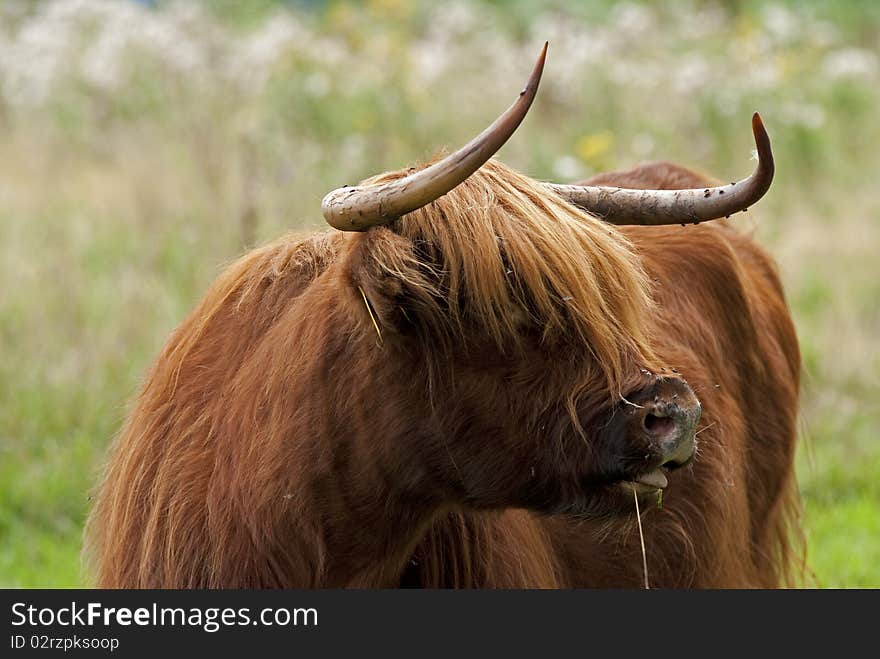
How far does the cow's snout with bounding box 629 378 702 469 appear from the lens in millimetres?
3164

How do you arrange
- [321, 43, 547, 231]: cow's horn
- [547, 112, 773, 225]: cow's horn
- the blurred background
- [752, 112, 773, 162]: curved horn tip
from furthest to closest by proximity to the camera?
the blurred background
[547, 112, 773, 225]: cow's horn
[752, 112, 773, 162]: curved horn tip
[321, 43, 547, 231]: cow's horn

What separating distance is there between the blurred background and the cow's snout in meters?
2.64

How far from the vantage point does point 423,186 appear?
292 centimetres

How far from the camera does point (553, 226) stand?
326 centimetres

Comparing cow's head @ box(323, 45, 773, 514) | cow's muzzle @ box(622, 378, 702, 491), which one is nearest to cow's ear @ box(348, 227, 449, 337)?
cow's head @ box(323, 45, 773, 514)

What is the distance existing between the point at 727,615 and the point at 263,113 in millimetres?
6799

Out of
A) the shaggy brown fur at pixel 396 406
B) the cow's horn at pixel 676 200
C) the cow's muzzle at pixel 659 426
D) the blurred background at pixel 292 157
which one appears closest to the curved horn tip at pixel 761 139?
the cow's horn at pixel 676 200

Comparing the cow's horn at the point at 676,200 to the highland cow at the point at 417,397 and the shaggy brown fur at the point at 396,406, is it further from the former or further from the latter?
the shaggy brown fur at the point at 396,406

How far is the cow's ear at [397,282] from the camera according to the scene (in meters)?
3.10

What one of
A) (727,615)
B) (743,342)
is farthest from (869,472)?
(727,615)

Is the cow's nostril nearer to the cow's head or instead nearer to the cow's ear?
the cow's head

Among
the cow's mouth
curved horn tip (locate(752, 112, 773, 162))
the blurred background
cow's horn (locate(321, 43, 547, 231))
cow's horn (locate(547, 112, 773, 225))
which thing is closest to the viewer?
cow's horn (locate(321, 43, 547, 231))

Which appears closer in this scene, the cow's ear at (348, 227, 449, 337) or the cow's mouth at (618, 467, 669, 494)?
the cow's ear at (348, 227, 449, 337)

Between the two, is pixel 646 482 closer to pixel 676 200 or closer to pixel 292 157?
pixel 676 200
